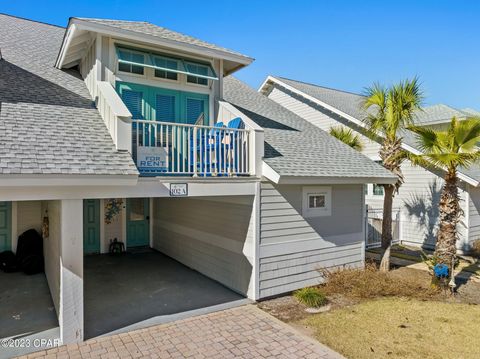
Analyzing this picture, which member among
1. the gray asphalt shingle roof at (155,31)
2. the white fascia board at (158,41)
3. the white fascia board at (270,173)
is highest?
the gray asphalt shingle roof at (155,31)

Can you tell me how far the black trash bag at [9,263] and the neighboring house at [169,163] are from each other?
1.87 feet

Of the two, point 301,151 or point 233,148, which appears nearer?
point 233,148

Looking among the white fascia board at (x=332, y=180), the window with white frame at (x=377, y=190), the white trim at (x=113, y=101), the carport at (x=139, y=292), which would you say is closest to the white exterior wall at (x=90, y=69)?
the white trim at (x=113, y=101)

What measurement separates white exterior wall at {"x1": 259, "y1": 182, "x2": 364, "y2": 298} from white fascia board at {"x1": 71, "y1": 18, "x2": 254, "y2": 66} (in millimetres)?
3589

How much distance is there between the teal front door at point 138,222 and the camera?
475 inches

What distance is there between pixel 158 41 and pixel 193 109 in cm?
183

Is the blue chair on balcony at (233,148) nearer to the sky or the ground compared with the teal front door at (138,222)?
nearer to the sky

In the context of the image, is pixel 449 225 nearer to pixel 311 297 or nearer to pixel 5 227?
pixel 311 297

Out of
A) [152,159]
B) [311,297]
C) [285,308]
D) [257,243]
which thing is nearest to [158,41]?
[152,159]

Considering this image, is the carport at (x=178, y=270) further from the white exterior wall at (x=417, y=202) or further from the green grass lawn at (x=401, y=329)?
the white exterior wall at (x=417, y=202)

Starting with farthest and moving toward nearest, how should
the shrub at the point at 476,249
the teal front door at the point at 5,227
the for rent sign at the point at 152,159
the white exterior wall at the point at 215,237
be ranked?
the shrub at the point at 476,249 < the teal front door at the point at 5,227 < the white exterior wall at the point at 215,237 < the for rent sign at the point at 152,159

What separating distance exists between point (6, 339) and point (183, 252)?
510 cm

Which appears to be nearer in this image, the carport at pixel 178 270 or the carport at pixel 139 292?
the carport at pixel 139 292

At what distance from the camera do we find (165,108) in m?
8.09
